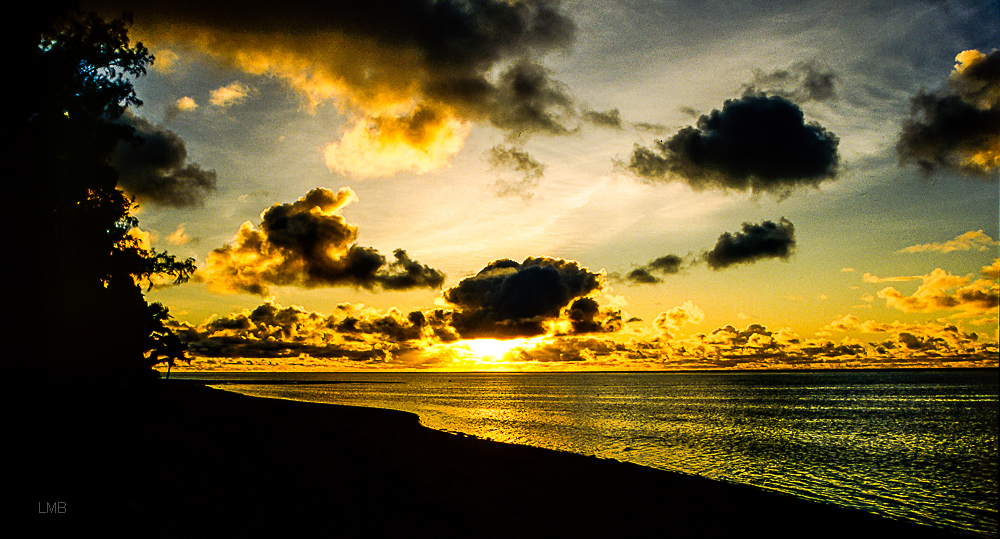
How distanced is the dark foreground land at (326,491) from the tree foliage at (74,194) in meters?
3.03

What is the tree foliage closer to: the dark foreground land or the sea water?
the dark foreground land

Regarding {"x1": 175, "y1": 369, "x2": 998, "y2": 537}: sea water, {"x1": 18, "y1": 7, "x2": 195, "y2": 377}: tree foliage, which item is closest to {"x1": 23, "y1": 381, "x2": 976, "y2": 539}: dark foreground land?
{"x1": 18, "y1": 7, "x2": 195, "y2": 377}: tree foliage

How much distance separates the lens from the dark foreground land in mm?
10906

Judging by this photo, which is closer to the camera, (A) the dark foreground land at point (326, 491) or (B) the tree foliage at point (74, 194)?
(A) the dark foreground land at point (326, 491)

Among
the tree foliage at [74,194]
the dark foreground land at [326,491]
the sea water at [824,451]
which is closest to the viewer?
the dark foreground land at [326,491]

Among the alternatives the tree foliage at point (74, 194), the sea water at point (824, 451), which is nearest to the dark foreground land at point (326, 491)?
the tree foliage at point (74, 194)

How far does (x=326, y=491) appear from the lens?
1468cm

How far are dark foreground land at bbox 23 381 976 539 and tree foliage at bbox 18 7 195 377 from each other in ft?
9.94

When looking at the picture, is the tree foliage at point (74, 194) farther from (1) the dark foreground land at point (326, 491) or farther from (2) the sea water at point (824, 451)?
(2) the sea water at point (824, 451)

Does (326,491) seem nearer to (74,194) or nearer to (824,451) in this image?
(74,194)

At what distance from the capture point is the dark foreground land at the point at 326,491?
35.8ft

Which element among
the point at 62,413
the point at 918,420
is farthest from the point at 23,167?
the point at 918,420

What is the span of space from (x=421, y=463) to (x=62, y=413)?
13039mm

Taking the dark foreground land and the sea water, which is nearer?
the dark foreground land
